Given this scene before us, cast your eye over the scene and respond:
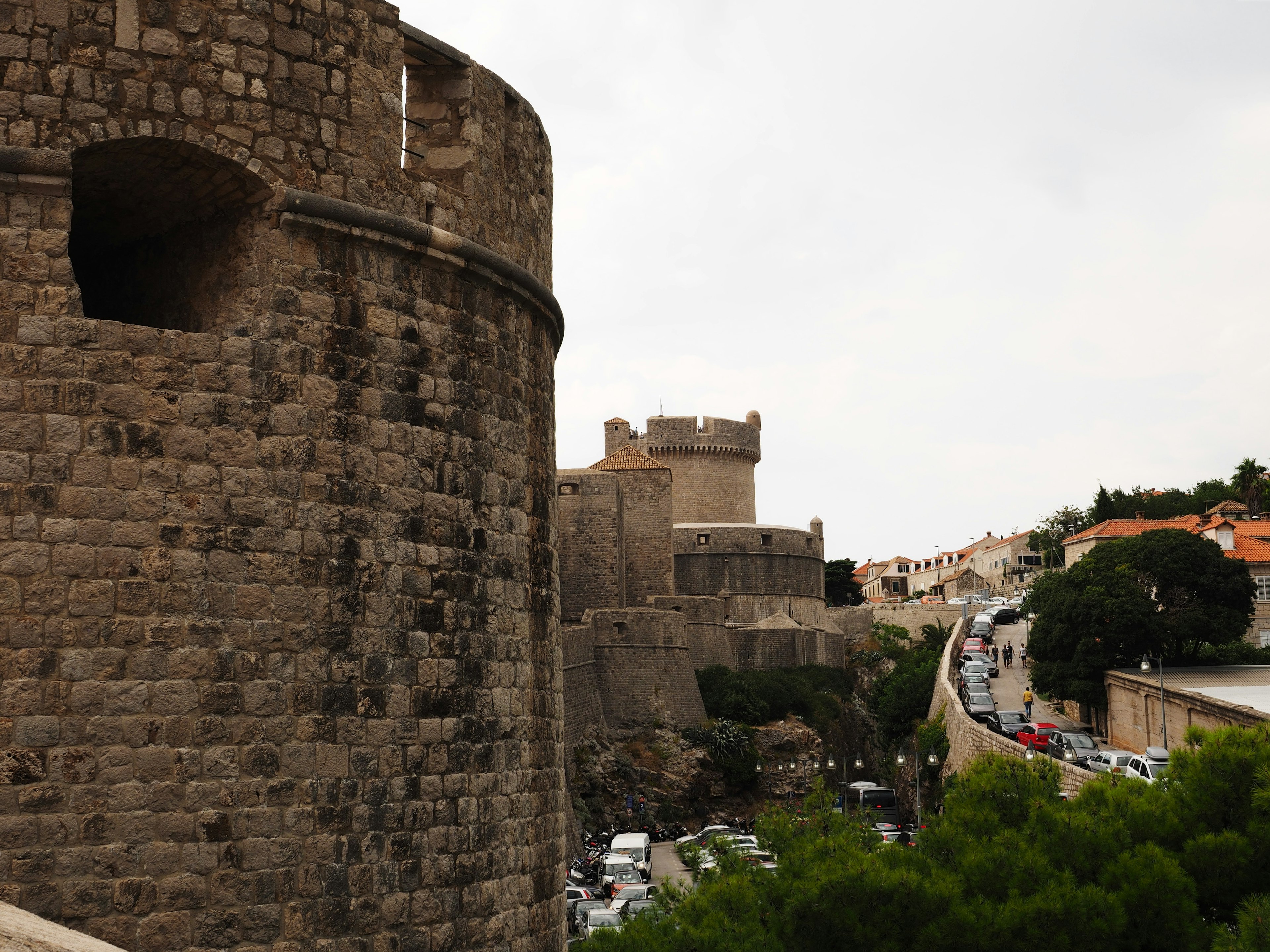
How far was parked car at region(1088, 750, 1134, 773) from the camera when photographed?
85.6ft

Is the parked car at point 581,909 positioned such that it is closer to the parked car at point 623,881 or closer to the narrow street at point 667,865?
the parked car at point 623,881

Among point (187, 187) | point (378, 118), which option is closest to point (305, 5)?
point (378, 118)

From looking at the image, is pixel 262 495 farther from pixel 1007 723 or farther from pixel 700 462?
pixel 700 462

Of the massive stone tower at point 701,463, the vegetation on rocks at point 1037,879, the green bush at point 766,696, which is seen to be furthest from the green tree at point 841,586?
the vegetation on rocks at point 1037,879

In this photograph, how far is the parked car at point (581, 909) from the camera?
19.4 metres

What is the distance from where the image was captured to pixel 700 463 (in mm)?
58781

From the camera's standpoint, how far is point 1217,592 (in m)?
40.2

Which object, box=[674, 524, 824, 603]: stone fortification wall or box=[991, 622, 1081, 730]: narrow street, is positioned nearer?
box=[991, 622, 1081, 730]: narrow street

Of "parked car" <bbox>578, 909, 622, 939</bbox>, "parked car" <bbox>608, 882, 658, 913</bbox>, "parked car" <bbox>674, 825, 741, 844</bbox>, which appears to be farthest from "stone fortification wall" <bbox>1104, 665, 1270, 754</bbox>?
"parked car" <bbox>578, 909, 622, 939</bbox>

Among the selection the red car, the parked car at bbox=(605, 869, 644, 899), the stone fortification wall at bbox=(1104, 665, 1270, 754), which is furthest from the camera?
the red car

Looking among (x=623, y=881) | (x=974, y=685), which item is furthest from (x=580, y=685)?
(x=623, y=881)

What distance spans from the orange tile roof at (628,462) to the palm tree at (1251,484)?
1549 inches

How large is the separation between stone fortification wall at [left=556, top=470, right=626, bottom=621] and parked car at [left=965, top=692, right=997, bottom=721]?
496 inches

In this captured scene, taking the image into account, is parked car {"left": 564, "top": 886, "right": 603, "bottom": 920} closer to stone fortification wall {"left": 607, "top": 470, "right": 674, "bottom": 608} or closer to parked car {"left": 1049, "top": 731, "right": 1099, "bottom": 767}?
parked car {"left": 1049, "top": 731, "right": 1099, "bottom": 767}
